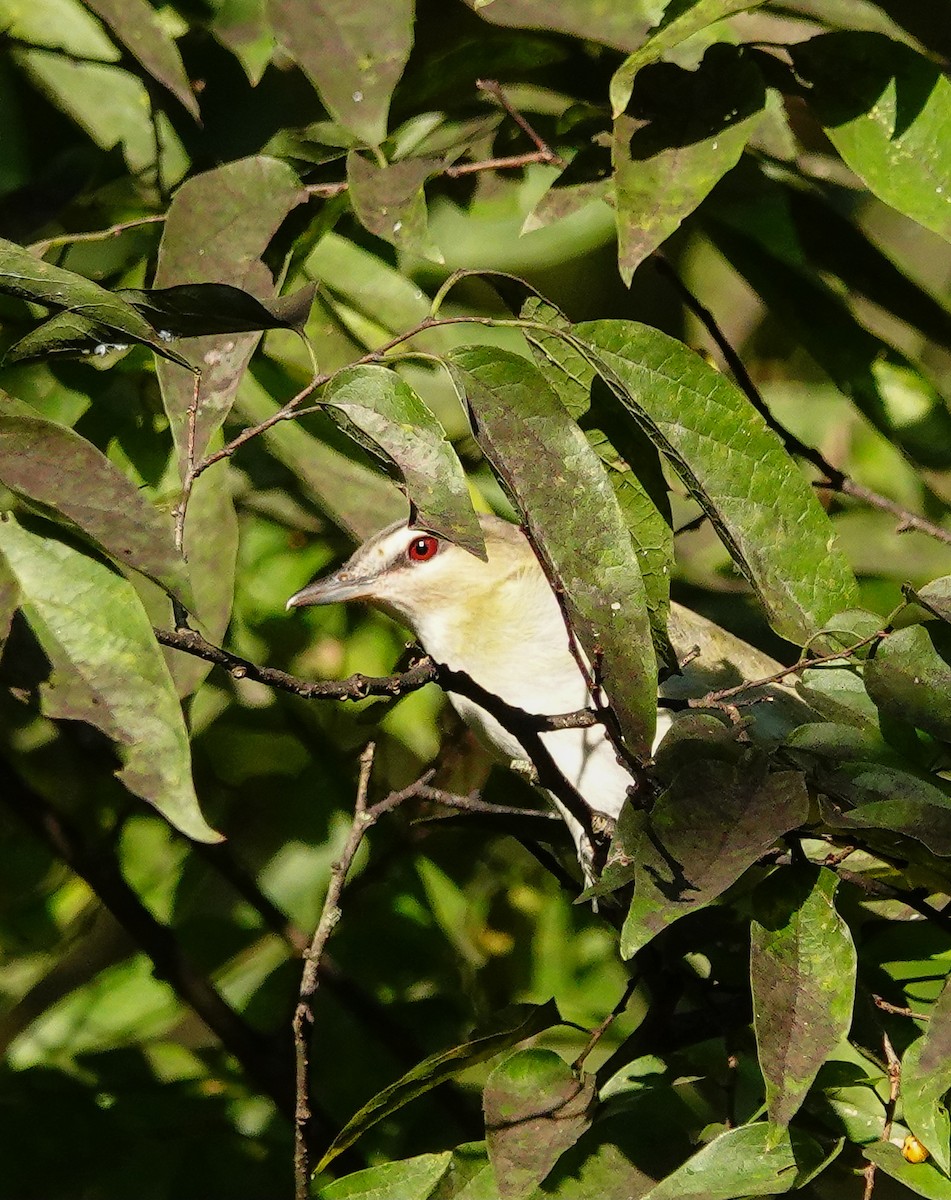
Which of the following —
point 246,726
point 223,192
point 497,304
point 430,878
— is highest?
point 223,192

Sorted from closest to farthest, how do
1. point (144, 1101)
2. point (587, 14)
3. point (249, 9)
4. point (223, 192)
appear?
point (223, 192) < point (587, 14) < point (249, 9) < point (144, 1101)

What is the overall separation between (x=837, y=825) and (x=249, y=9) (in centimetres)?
97

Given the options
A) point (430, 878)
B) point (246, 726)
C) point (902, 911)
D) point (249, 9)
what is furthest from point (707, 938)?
point (249, 9)

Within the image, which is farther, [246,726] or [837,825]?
[246,726]

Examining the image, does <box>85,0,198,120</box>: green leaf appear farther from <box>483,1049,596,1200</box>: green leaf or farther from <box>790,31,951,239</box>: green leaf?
<box>483,1049,596,1200</box>: green leaf

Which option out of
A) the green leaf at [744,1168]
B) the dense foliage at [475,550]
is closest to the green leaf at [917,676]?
the dense foliage at [475,550]

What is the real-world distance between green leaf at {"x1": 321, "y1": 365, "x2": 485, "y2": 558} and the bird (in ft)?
1.71

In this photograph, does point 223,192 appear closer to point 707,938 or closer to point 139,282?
point 139,282

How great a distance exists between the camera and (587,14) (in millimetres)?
1225

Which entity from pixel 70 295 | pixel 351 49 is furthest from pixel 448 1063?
pixel 351 49

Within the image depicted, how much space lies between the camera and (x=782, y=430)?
5.15 ft

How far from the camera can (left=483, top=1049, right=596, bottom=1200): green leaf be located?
102cm

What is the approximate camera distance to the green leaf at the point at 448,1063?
3.42ft

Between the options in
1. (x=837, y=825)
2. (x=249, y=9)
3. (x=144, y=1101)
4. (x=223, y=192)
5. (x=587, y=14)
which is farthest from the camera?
(x=144, y=1101)
